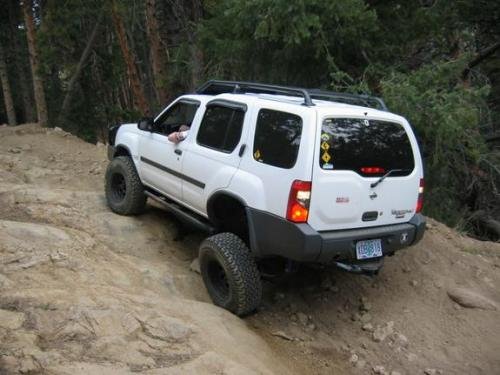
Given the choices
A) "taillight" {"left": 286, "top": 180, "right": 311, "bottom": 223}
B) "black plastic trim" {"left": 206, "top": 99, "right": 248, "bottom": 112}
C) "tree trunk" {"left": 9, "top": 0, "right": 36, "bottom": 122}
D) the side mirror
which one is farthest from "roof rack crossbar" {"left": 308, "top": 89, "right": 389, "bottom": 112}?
"tree trunk" {"left": 9, "top": 0, "right": 36, "bottom": 122}

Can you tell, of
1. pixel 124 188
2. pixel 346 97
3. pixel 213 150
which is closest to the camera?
pixel 346 97

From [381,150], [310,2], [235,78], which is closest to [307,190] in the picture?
[381,150]

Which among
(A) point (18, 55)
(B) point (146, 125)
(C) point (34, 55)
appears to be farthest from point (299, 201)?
(A) point (18, 55)

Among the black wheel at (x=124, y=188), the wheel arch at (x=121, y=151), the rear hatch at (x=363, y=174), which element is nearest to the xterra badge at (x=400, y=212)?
the rear hatch at (x=363, y=174)

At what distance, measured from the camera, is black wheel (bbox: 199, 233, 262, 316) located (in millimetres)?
4547

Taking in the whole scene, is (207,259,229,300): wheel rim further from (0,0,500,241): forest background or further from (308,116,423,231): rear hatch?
(0,0,500,241): forest background

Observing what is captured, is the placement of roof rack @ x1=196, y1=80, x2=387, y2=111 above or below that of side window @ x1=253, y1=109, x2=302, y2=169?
above

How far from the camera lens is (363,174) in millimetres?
4273

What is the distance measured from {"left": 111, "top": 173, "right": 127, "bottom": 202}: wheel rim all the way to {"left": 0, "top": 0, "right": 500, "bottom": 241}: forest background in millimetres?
2887

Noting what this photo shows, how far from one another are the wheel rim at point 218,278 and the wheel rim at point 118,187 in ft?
6.98

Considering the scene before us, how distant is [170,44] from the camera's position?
1241 centimetres

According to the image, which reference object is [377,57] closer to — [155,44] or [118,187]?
[118,187]

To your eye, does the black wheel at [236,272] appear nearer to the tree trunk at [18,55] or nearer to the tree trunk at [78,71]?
the tree trunk at [78,71]

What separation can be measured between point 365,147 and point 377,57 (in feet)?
14.4
